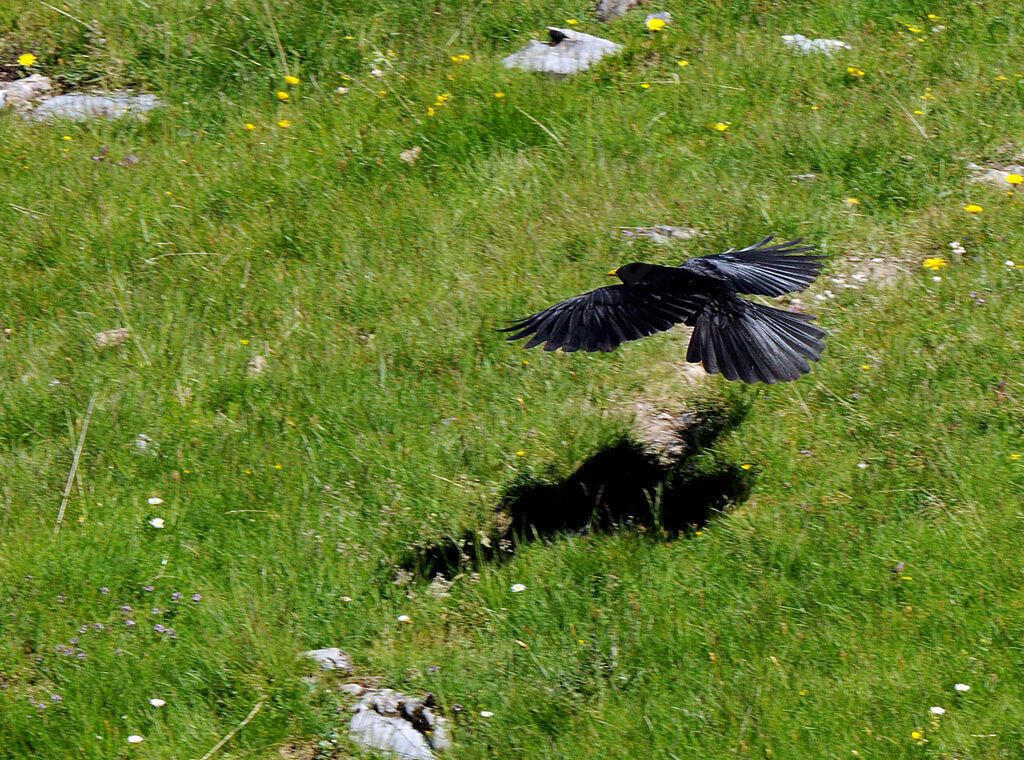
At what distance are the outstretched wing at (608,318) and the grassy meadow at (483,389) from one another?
680 mm

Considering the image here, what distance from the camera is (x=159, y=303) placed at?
614cm

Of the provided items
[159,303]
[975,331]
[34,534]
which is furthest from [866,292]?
[34,534]

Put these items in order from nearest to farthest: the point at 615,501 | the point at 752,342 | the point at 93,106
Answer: the point at 752,342 → the point at 615,501 → the point at 93,106

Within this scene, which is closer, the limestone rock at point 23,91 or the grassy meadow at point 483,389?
the grassy meadow at point 483,389

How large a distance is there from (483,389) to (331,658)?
169cm

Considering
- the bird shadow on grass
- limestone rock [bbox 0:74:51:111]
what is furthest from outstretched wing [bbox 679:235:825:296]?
limestone rock [bbox 0:74:51:111]

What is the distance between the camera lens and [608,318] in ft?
15.4

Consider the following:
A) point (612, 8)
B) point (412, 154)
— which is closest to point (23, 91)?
point (412, 154)

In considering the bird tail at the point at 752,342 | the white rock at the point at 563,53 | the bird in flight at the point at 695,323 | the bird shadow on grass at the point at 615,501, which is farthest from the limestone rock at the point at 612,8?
the bird shadow on grass at the point at 615,501

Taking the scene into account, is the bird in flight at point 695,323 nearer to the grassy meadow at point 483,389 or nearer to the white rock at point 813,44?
the grassy meadow at point 483,389

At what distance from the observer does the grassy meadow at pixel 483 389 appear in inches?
160

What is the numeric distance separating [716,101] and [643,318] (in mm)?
3271

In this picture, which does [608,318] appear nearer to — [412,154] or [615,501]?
[615,501]

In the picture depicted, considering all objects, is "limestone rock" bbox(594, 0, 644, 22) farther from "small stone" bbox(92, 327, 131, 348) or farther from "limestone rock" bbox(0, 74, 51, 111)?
"small stone" bbox(92, 327, 131, 348)
